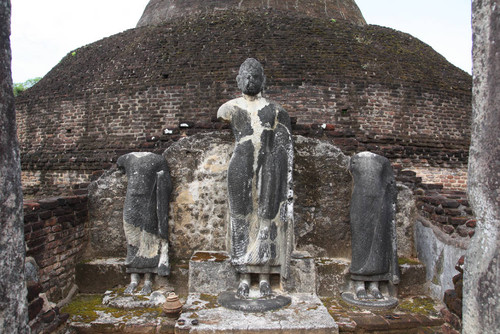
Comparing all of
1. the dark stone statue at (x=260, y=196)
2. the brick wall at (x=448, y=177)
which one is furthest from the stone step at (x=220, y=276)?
the brick wall at (x=448, y=177)

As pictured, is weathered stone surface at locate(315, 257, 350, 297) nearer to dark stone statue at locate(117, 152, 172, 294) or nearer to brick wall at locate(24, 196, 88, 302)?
dark stone statue at locate(117, 152, 172, 294)

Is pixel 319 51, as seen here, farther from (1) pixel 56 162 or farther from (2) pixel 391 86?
(1) pixel 56 162

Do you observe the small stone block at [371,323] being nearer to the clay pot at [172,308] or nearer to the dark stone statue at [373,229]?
the dark stone statue at [373,229]

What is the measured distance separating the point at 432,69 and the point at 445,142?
9.23 feet

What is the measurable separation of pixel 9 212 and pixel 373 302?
123 inches

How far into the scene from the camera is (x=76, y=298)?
402 cm

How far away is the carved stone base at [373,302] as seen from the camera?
3.59m

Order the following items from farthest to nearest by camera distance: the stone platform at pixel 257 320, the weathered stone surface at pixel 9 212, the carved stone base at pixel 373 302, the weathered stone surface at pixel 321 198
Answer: the weathered stone surface at pixel 321 198
the carved stone base at pixel 373 302
the stone platform at pixel 257 320
the weathered stone surface at pixel 9 212

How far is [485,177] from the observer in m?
1.86

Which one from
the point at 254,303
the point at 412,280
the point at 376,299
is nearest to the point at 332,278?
the point at 376,299

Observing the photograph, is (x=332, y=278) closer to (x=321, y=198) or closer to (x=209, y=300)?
(x=321, y=198)

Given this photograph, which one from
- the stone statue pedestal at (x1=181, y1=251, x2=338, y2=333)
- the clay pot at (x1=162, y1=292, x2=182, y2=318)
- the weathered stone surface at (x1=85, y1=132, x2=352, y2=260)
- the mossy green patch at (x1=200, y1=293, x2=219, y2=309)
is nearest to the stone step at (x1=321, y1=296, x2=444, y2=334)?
the stone statue pedestal at (x1=181, y1=251, x2=338, y2=333)

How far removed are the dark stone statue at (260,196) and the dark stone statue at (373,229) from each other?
743 mm

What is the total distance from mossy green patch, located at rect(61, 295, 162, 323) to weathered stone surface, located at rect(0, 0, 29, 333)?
1.69 m
